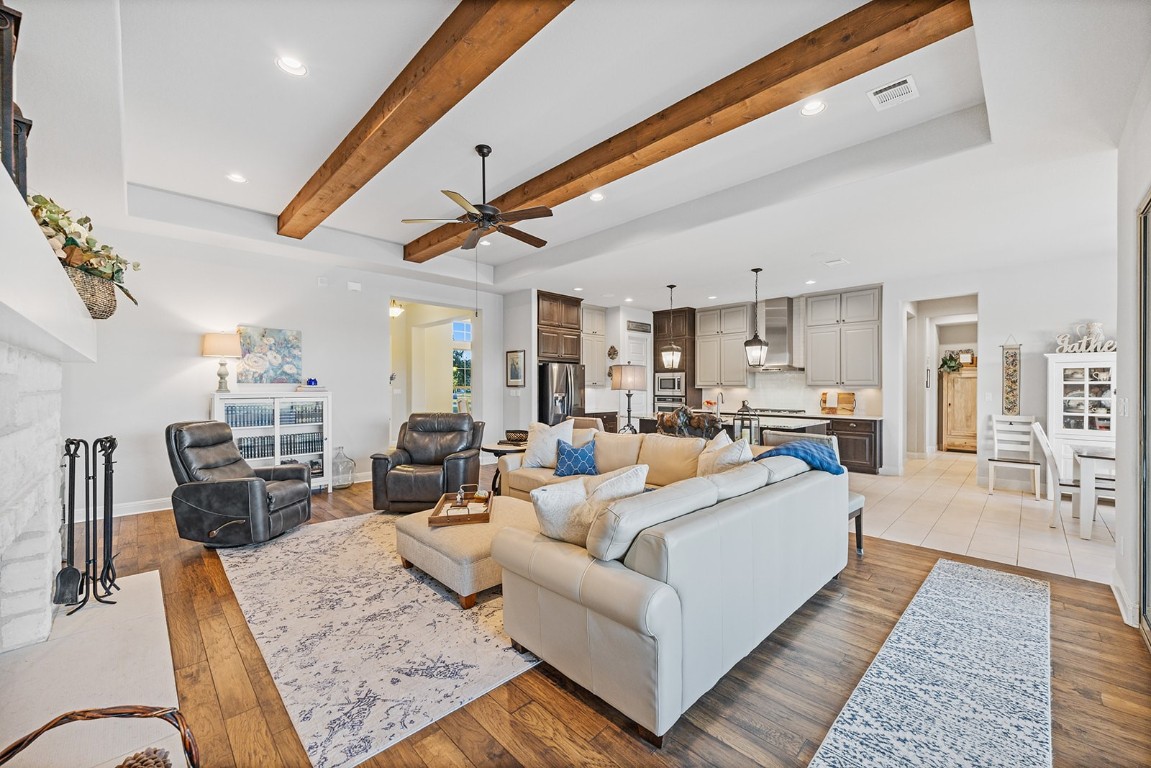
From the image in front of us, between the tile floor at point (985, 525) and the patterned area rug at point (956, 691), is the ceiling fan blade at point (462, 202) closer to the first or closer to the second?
the patterned area rug at point (956, 691)

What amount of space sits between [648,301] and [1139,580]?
269 inches

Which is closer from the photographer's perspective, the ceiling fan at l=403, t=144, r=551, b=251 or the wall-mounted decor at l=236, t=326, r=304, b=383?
the ceiling fan at l=403, t=144, r=551, b=251

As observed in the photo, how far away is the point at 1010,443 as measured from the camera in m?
5.82

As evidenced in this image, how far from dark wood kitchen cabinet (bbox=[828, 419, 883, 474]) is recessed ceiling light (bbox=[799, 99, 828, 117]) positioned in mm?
4993

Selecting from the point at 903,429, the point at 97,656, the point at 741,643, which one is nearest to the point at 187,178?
the point at 97,656

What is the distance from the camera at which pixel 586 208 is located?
4.76 metres

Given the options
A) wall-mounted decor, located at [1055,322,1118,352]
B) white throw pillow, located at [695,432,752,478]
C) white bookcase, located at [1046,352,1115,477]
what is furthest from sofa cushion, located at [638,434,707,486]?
wall-mounted decor, located at [1055,322,1118,352]

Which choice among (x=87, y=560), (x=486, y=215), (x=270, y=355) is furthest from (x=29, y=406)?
(x=270, y=355)

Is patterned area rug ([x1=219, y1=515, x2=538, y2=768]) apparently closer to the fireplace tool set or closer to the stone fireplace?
the fireplace tool set

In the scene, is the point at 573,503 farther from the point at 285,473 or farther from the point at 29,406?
the point at 285,473

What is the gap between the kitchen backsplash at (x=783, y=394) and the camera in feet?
24.8

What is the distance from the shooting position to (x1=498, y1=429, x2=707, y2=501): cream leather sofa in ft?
13.0

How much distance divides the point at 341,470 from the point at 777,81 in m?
5.91

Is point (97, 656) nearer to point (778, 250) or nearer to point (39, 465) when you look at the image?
point (39, 465)
